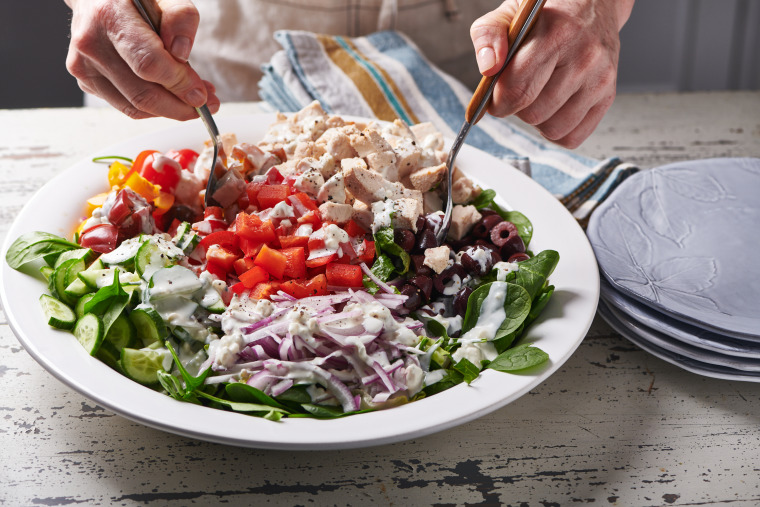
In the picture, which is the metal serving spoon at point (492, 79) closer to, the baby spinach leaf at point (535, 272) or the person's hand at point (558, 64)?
the person's hand at point (558, 64)

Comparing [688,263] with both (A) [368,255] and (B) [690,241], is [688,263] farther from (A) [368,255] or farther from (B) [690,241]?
(A) [368,255]

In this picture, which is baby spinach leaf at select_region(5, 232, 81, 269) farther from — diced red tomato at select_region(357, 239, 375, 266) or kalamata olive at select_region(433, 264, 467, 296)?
kalamata olive at select_region(433, 264, 467, 296)

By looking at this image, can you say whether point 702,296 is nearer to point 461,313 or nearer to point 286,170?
point 461,313

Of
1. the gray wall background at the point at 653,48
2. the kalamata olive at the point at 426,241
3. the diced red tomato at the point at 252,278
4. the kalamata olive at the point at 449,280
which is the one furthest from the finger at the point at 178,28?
the gray wall background at the point at 653,48

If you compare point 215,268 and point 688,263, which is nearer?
point 215,268

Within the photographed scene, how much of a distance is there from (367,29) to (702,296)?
8.77 ft

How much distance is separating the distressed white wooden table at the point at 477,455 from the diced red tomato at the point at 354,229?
732 millimetres

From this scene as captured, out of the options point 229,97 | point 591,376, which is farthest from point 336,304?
point 229,97

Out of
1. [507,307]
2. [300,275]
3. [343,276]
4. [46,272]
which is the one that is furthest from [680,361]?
[46,272]

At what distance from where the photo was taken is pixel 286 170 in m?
2.41

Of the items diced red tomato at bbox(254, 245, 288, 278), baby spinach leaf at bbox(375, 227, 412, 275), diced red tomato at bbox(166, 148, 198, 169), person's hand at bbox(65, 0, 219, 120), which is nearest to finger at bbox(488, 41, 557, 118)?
baby spinach leaf at bbox(375, 227, 412, 275)

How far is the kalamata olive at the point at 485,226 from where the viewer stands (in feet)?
7.75

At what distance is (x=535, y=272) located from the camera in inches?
81.1

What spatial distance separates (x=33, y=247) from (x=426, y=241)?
1196 mm
